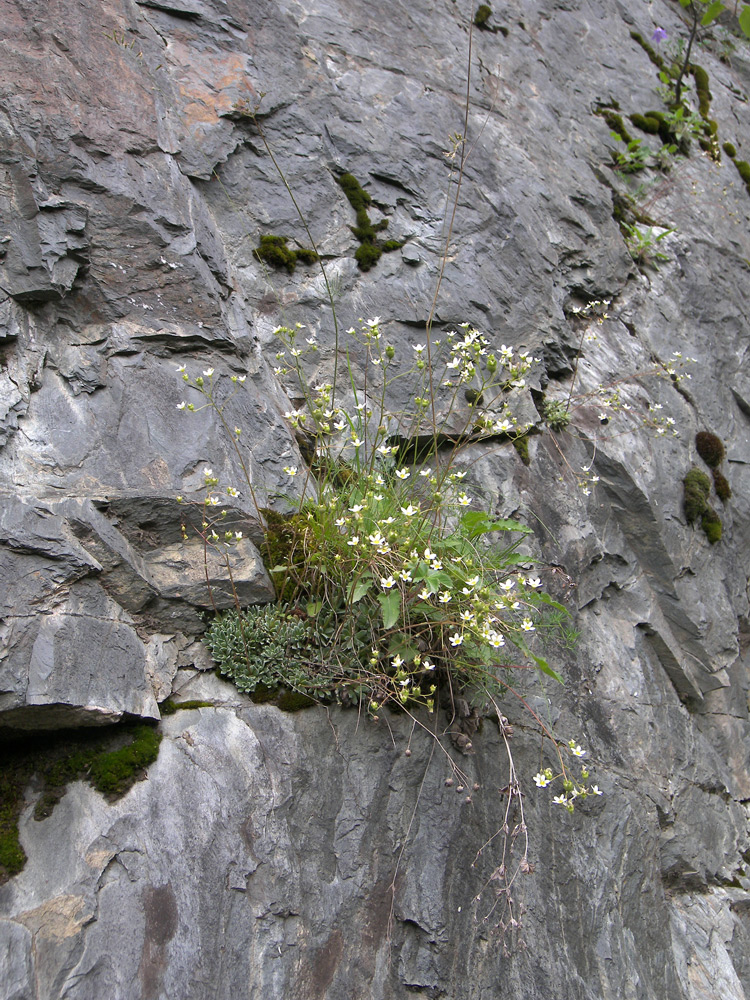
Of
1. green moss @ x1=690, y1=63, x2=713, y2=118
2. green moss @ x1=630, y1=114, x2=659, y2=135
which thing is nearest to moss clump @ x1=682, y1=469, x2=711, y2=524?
green moss @ x1=630, y1=114, x2=659, y2=135

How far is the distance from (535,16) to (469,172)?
2905 millimetres

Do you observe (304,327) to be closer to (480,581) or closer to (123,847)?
(480,581)

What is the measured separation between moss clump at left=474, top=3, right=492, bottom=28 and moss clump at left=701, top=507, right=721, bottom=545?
506 cm

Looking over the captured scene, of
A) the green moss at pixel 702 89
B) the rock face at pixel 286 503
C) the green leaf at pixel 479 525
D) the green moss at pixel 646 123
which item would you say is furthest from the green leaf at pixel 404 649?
the green moss at pixel 702 89

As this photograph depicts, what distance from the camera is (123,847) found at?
275 centimetres

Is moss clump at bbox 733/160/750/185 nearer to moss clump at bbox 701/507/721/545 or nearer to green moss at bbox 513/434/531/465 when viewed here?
moss clump at bbox 701/507/721/545

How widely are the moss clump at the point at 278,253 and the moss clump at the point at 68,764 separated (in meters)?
3.18

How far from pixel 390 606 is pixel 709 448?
4147 millimetres

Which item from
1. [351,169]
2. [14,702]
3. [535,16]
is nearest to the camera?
[14,702]

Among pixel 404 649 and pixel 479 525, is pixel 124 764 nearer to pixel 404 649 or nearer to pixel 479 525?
pixel 404 649

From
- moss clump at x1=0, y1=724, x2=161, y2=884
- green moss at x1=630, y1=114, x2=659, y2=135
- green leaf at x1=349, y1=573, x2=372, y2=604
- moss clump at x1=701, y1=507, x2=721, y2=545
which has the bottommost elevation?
moss clump at x1=0, y1=724, x2=161, y2=884

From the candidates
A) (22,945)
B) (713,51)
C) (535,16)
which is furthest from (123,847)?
(713,51)

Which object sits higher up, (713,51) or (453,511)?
(713,51)

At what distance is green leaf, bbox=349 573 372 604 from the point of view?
128 inches
